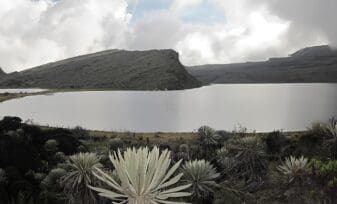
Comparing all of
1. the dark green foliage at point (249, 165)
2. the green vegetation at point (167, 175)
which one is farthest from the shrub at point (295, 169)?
the dark green foliage at point (249, 165)

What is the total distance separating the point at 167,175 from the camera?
300 cm

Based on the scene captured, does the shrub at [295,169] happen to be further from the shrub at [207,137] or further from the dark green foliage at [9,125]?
the dark green foliage at [9,125]

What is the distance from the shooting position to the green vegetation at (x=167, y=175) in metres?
3.03

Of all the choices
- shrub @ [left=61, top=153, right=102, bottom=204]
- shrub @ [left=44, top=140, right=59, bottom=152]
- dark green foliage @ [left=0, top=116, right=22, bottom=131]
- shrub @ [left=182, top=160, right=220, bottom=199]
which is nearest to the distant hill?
dark green foliage @ [left=0, top=116, right=22, bottom=131]

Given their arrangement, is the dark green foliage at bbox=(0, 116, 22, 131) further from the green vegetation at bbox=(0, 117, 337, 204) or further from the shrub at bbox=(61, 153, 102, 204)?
the shrub at bbox=(61, 153, 102, 204)

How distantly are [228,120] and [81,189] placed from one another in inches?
2279

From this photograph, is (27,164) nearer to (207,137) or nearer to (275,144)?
(207,137)

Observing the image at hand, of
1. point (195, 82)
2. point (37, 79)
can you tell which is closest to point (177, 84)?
point (195, 82)

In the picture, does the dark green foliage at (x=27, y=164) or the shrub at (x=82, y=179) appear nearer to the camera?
the shrub at (x=82, y=179)

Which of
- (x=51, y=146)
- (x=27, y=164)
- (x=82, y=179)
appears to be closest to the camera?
(x=82, y=179)

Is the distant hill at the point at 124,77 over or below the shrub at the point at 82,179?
over

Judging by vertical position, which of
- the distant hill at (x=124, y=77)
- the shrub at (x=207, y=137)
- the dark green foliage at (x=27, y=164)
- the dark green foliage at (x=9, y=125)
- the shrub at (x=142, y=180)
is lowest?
the dark green foliage at (x=27, y=164)

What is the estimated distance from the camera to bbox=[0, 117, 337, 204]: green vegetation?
3.03m

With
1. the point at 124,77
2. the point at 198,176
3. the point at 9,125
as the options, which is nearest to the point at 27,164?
the point at 198,176
